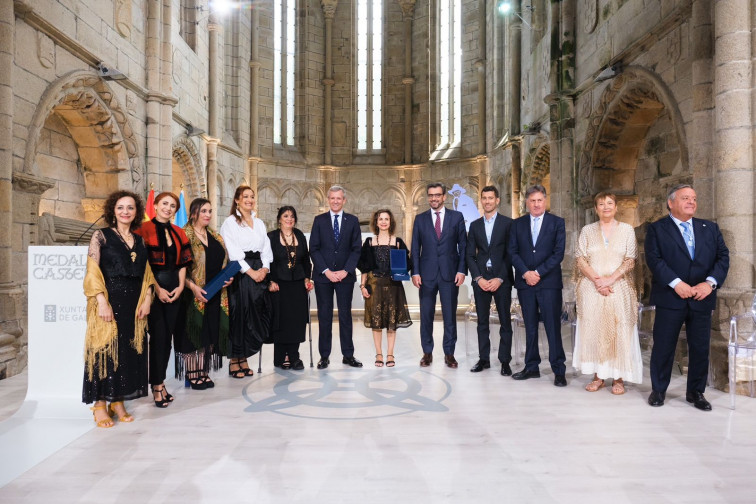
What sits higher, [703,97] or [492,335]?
[703,97]

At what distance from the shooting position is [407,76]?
48.4 feet

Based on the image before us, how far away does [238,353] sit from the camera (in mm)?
4453

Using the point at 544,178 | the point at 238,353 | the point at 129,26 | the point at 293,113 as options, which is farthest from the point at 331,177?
the point at 238,353

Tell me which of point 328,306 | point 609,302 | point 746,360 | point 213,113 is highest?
point 213,113

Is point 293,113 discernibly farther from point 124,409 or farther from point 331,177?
point 124,409

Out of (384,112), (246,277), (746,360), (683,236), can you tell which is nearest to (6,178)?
(246,277)

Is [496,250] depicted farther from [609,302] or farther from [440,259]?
[609,302]

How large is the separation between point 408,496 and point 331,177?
42.0ft

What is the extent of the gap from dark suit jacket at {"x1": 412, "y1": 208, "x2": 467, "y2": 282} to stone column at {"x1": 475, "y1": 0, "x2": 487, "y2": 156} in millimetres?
8763

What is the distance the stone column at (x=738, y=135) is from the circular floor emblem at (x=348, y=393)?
232 centimetres

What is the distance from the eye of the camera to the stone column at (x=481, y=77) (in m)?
13.1

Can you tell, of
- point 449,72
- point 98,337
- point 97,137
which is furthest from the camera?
point 449,72

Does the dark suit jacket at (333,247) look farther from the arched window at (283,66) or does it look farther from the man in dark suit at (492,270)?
the arched window at (283,66)

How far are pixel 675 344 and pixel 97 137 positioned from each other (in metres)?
6.80
